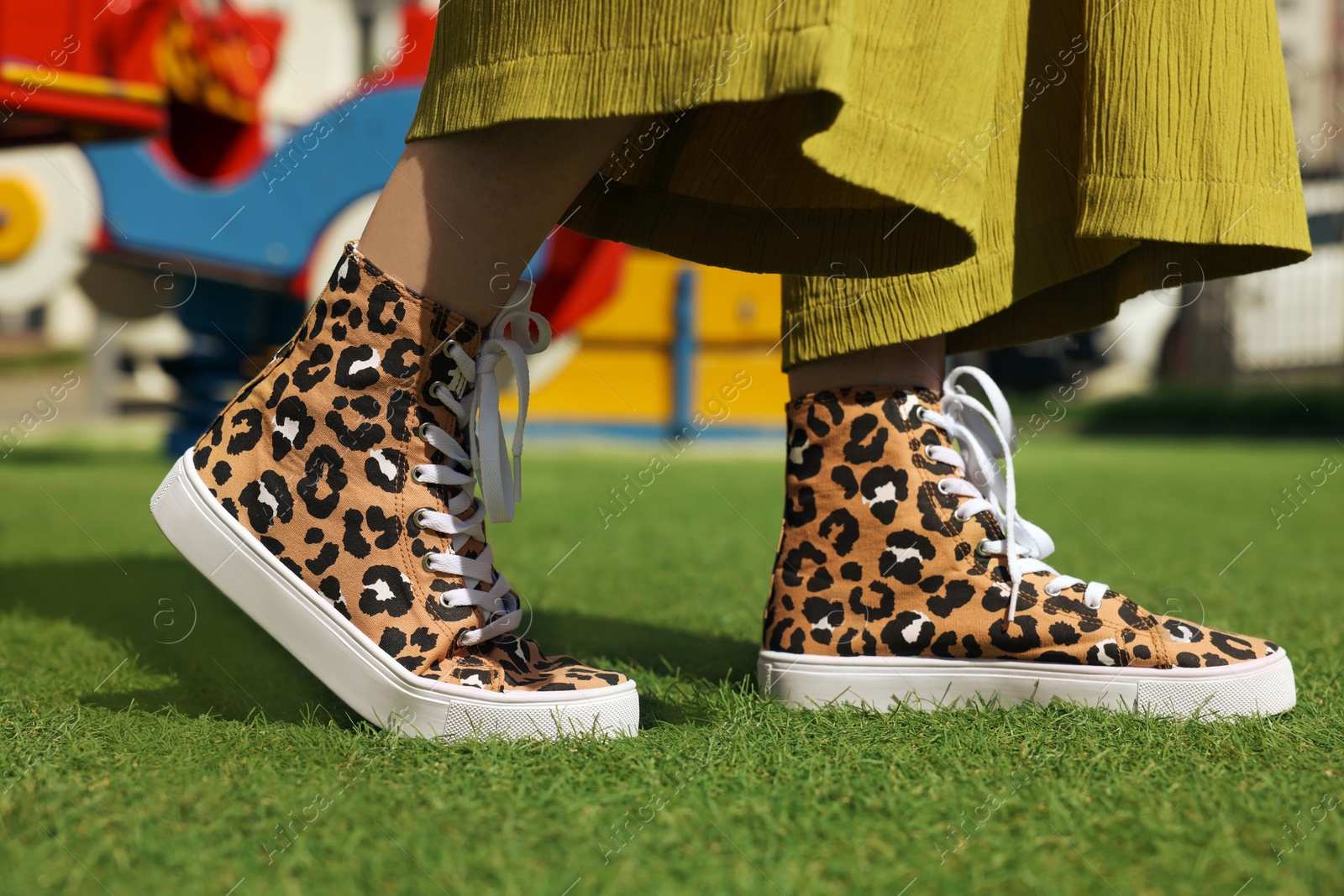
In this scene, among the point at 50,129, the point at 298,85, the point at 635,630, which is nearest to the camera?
the point at 635,630

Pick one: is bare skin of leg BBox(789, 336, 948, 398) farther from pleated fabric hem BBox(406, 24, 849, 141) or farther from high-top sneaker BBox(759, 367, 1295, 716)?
pleated fabric hem BBox(406, 24, 849, 141)

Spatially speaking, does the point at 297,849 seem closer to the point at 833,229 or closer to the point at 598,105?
the point at 598,105

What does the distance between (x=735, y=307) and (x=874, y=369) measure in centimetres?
380

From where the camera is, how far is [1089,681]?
86 cm

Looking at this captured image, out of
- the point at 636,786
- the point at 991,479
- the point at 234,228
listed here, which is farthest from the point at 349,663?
the point at 234,228

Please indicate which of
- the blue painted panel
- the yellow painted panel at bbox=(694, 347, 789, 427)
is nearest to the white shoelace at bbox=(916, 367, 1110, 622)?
the blue painted panel

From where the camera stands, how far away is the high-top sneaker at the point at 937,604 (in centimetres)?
86

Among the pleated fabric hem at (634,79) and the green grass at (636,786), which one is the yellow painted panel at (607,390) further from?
the pleated fabric hem at (634,79)

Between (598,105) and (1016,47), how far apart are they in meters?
0.45

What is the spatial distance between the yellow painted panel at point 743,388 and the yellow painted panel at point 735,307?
8 cm

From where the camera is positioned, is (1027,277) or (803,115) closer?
(803,115)

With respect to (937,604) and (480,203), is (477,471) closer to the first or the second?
(480,203)

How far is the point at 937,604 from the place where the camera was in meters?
0.90

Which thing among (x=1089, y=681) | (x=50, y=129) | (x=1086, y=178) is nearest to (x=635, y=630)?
(x=1089, y=681)
